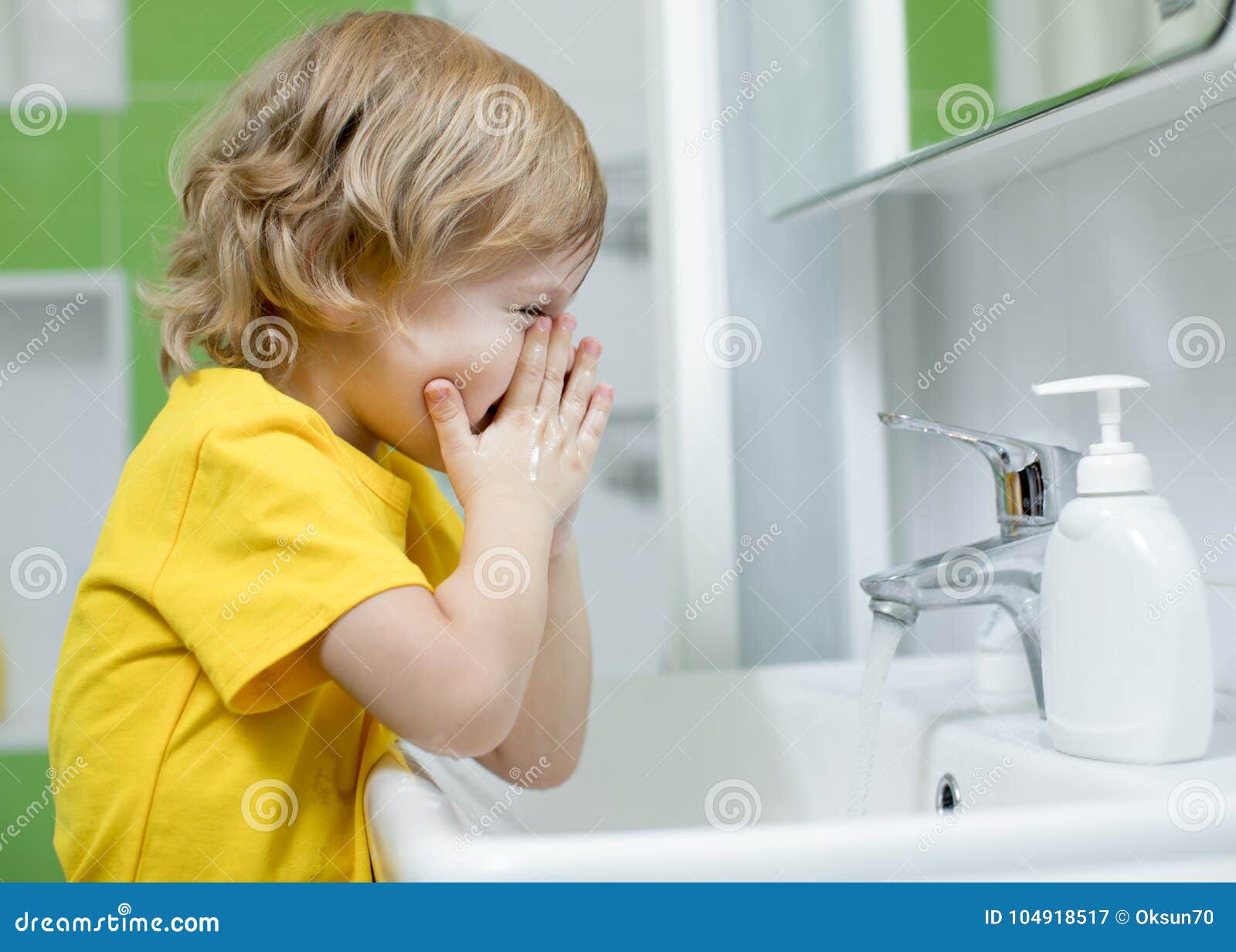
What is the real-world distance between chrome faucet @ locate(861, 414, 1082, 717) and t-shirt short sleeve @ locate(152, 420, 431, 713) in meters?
0.29

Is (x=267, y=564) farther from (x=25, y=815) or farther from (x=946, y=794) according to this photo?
(x=25, y=815)

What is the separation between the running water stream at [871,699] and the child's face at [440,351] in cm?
28

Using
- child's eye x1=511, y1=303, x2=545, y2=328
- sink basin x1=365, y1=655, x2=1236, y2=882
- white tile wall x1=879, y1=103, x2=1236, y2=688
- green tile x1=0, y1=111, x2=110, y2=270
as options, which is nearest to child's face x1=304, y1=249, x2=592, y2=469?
child's eye x1=511, y1=303, x2=545, y2=328

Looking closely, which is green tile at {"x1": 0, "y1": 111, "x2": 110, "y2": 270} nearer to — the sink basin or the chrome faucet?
the sink basin

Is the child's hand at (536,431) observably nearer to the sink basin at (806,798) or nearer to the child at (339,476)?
the child at (339,476)

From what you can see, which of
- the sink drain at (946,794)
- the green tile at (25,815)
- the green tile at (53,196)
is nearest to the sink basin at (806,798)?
the sink drain at (946,794)

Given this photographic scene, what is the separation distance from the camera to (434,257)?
0.66 m

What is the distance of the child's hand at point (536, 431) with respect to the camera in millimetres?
674

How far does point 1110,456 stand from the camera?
0.56 meters

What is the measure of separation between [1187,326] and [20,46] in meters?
1.35

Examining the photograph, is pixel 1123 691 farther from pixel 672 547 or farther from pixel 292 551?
pixel 672 547

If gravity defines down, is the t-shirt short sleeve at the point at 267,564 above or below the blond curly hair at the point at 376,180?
below

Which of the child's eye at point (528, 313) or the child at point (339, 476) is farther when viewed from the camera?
the child's eye at point (528, 313)

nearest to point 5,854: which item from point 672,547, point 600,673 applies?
point 600,673
